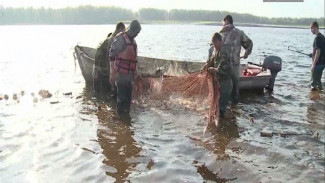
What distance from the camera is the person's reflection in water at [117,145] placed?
20.7 feet

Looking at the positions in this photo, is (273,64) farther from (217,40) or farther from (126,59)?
(126,59)

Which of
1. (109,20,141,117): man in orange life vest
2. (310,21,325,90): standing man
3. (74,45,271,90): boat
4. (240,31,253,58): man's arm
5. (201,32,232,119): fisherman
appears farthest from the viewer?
(74,45,271,90): boat

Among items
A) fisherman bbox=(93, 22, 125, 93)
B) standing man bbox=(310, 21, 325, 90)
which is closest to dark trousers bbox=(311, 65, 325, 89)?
standing man bbox=(310, 21, 325, 90)

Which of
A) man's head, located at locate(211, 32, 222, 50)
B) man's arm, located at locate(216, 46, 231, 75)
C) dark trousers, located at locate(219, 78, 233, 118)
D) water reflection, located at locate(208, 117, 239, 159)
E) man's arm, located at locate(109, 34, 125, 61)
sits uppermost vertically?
man's head, located at locate(211, 32, 222, 50)

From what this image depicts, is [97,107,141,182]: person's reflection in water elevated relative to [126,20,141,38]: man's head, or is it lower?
lower

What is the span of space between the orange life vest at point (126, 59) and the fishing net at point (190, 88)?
1551 mm

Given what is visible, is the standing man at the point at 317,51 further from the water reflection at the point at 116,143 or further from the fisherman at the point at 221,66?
the water reflection at the point at 116,143

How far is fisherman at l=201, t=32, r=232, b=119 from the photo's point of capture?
27.5 feet

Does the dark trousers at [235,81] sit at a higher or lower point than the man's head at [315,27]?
lower

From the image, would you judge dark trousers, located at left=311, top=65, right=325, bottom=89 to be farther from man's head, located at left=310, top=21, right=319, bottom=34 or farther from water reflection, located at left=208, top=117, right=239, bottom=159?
water reflection, located at left=208, top=117, right=239, bottom=159

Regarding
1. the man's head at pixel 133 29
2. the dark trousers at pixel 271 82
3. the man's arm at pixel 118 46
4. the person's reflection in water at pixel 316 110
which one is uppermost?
the man's head at pixel 133 29

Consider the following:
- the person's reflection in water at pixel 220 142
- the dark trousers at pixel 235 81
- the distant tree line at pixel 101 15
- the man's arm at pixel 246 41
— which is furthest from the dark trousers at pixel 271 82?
the distant tree line at pixel 101 15

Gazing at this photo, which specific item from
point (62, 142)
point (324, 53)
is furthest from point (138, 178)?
point (324, 53)

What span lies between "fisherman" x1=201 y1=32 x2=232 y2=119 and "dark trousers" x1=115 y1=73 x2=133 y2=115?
1925 mm
